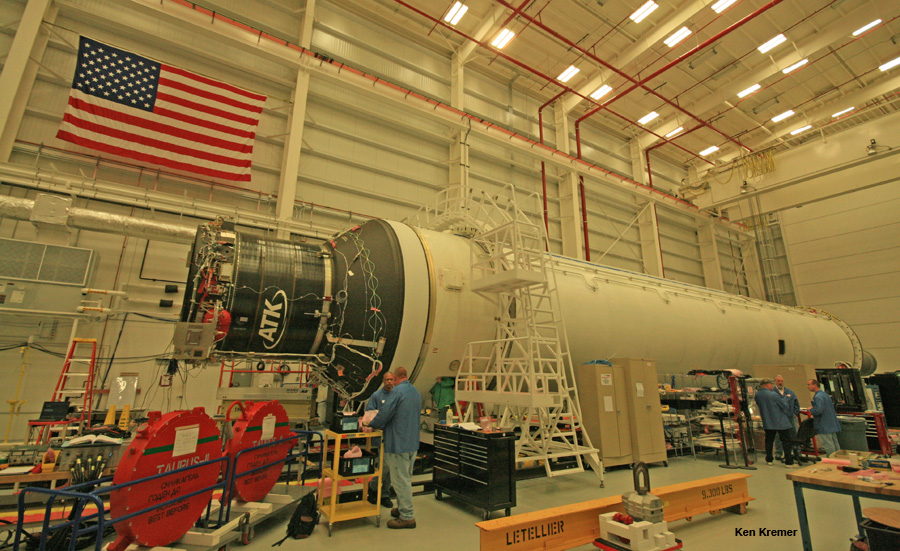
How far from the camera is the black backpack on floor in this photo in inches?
138

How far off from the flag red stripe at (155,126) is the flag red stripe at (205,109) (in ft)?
1.62

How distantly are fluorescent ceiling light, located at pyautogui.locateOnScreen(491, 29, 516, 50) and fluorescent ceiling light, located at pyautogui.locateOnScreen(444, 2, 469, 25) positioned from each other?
1246mm

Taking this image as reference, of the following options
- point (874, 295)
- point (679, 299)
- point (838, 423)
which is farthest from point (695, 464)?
point (874, 295)

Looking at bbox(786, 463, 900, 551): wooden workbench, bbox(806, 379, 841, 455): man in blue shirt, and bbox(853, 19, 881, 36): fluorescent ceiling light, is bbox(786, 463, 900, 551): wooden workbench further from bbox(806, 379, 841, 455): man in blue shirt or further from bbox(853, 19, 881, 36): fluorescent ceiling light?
bbox(853, 19, 881, 36): fluorescent ceiling light

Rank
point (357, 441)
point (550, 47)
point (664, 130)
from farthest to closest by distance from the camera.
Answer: point (664, 130) < point (550, 47) < point (357, 441)

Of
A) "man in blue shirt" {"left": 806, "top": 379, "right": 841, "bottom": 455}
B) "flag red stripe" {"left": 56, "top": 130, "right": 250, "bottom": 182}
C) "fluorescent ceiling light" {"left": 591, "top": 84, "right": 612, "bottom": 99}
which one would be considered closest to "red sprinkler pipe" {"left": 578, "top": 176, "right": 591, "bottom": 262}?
"fluorescent ceiling light" {"left": 591, "top": 84, "right": 612, "bottom": 99}

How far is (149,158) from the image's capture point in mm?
8164

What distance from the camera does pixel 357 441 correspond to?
4.19 m

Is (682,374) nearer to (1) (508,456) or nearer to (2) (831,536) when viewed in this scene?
(2) (831,536)

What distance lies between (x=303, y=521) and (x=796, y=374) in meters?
10.6

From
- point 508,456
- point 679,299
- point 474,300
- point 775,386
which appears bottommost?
point 508,456

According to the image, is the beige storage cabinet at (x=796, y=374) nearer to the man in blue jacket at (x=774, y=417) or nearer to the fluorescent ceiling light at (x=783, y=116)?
the man in blue jacket at (x=774, y=417)

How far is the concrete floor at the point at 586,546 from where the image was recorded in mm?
3424

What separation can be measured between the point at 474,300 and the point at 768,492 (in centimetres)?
422
